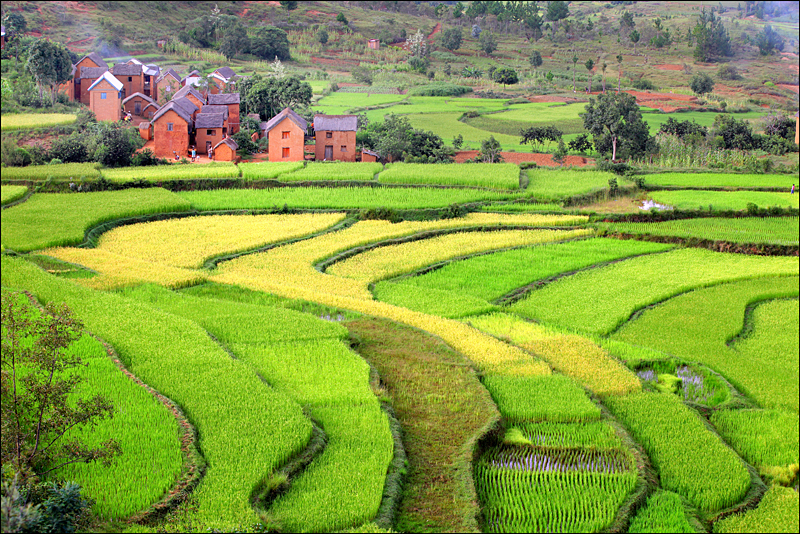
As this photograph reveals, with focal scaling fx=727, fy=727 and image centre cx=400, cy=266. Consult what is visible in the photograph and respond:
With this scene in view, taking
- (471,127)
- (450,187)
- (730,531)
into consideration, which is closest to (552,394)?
(730,531)

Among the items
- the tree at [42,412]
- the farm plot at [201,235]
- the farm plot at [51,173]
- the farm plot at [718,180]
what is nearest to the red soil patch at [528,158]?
the farm plot at [718,180]

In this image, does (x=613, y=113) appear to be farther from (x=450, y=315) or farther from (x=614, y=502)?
(x=614, y=502)

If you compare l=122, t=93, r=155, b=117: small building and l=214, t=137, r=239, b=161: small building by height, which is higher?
l=122, t=93, r=155, b=117: small building

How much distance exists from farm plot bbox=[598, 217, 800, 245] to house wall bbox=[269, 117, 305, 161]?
1460 centimetres

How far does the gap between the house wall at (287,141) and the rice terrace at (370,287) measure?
0.72ft

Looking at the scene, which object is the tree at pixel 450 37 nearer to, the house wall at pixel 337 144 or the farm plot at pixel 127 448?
the house wall at pixel 337 144

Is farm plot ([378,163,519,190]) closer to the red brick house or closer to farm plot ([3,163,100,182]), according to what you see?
the red brick house

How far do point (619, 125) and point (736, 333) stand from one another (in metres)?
19.8

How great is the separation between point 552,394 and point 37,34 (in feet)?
A: 97.6

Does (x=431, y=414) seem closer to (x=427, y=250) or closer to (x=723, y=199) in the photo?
(x=427, y=250)

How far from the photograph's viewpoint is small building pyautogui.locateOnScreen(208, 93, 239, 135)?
32.9 metres

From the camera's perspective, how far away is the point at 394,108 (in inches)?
1599

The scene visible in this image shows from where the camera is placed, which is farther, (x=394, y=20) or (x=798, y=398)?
(x=394, y=20)

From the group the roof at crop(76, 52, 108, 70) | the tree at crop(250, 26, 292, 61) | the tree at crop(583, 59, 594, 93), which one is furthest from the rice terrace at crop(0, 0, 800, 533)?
the tree at crop(583, 59, 594, 93)
